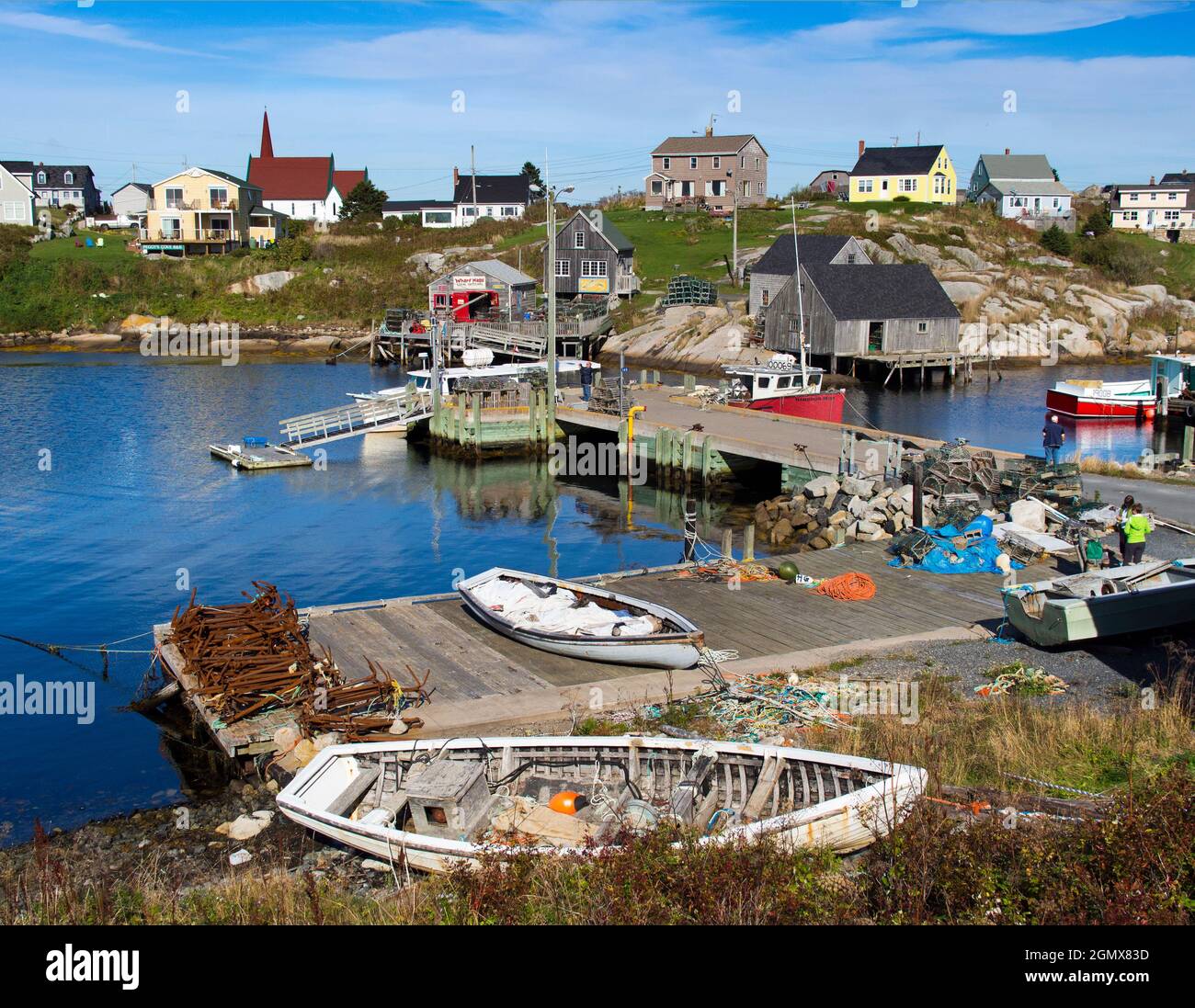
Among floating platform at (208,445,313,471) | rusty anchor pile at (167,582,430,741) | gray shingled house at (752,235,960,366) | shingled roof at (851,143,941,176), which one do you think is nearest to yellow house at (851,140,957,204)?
shingled roof at (851,143,941,176)

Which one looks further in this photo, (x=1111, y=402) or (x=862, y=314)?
(x=862, y=314)

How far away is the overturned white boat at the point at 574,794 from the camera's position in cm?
1125

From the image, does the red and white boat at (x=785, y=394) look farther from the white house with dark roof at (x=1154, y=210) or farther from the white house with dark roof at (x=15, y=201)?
the white house with dark roof at (x=15, y=201)

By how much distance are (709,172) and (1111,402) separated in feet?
202

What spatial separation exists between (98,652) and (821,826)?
17.2 m

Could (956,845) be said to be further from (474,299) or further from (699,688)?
(474,299)

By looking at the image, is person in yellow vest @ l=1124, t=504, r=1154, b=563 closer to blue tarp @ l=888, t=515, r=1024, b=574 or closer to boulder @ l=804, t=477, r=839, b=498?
blue tarp @ l=888, t=515, r=1024, b=574

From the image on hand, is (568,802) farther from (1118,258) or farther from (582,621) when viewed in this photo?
(1118,258)

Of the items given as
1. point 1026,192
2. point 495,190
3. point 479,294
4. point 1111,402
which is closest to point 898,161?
point 1026,192

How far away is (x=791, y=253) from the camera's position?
71625 millimetres

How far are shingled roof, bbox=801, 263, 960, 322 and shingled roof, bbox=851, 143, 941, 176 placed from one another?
122ft

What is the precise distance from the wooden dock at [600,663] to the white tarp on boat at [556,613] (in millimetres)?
496

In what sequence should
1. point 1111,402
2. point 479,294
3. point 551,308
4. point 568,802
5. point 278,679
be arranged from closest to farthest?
1. point 568,802
2. point 278,679
3. point 551,308
4. point 1111,402
5. point 479,294
